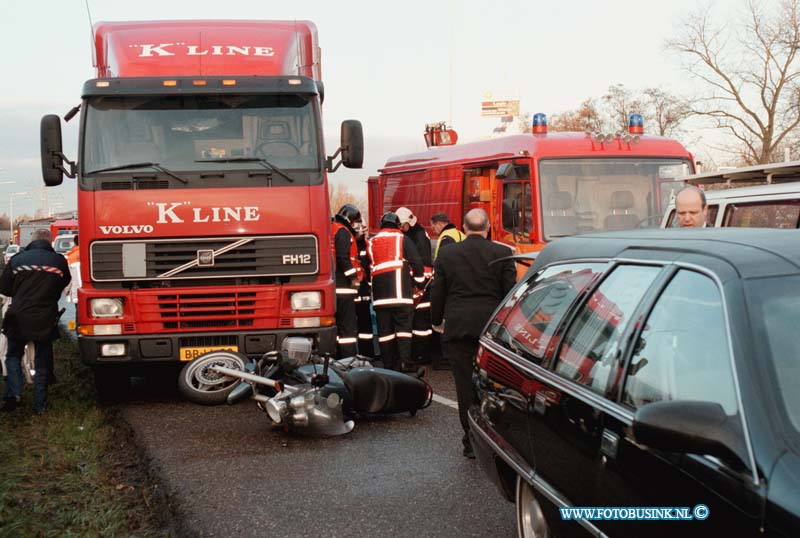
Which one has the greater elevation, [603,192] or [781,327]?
[603,192]

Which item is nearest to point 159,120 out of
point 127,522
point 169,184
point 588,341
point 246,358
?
point 169,184

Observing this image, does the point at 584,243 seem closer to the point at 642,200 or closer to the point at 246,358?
the point at 246,358

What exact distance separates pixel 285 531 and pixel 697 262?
3.16 metres

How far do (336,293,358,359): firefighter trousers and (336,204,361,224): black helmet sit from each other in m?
0.92

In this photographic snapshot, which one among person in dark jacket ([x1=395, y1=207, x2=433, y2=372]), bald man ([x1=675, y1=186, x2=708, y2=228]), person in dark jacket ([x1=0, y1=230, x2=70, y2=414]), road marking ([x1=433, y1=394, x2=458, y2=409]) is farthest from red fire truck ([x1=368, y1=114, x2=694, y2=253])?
bald man ([x1=675, y1=186, x2=708, y2=228])

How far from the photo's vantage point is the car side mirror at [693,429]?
8.18 ft

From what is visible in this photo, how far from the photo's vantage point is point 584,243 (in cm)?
432

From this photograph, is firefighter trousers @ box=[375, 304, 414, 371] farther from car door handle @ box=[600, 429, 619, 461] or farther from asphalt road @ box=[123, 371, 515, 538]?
car door handle @ box=[600, 429, 619, 461]

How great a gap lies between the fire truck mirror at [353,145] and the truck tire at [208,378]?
7.01 feet

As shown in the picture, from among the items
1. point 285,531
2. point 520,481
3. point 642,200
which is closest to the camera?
point 520,481

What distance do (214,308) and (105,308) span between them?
3.23ft

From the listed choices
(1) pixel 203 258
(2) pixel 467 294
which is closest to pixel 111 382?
(1) pixel 203 258

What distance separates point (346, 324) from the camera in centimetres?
1178

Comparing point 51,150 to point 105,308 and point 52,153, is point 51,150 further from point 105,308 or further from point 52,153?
point 105,308
